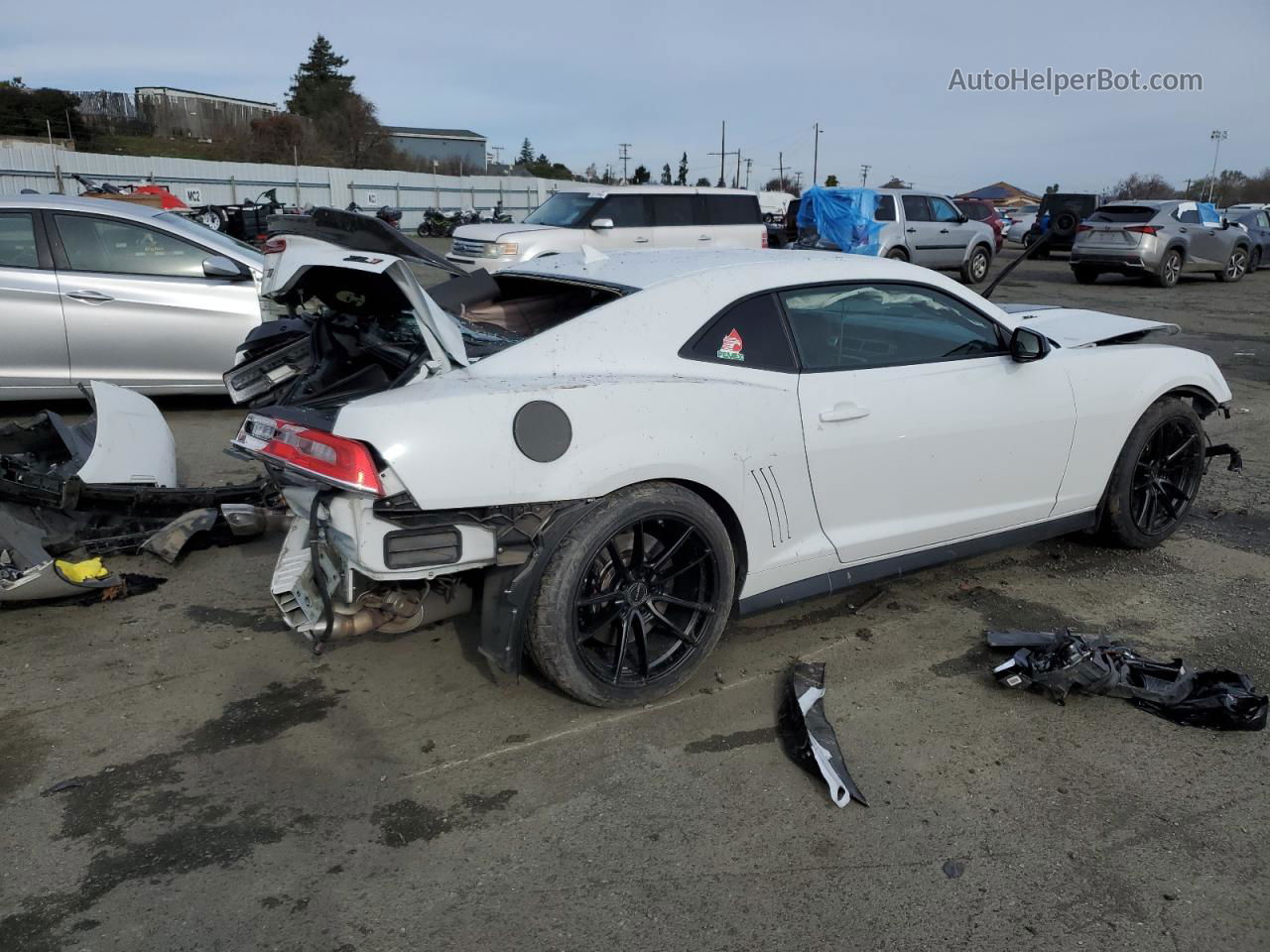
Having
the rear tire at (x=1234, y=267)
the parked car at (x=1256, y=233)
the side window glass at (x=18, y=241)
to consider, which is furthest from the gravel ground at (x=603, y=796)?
the parked car at (x=1256, y=233)

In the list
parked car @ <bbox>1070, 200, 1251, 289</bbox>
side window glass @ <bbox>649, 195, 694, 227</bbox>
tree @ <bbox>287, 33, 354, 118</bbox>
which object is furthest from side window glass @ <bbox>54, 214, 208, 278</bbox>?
tree @ <bbox>287, 33, 354, 118</bbox>

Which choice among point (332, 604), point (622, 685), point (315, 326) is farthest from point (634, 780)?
point (315, 326)

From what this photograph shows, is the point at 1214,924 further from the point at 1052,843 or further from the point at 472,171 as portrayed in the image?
the point at 472,171

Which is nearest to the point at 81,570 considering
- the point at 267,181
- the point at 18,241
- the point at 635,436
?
the point at 635,436

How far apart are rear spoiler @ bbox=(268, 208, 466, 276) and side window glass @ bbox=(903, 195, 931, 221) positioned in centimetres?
1684

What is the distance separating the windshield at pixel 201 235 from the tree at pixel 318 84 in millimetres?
71705

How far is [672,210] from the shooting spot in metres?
15.4

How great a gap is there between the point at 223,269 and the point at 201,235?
393mm

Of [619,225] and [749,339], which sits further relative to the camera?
[619,225]

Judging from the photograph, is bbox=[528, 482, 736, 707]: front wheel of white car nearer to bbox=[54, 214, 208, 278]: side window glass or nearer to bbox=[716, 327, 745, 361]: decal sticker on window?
bbox=[716, 327, 745, 361]: decal sticker on window

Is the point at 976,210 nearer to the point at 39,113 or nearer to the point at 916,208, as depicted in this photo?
the point at 916,208

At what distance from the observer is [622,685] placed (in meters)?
3.43

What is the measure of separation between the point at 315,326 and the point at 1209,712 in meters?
3.62

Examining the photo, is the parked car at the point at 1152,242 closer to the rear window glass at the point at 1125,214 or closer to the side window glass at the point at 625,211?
the rear window glass at the point at 1125,214
